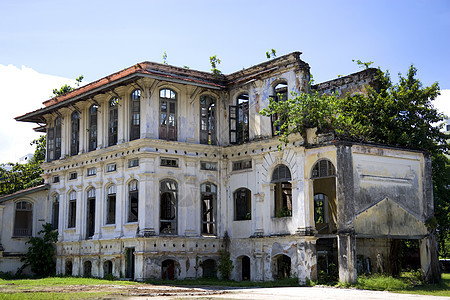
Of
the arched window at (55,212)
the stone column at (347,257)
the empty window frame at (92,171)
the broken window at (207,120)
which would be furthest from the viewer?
the arched window at (55,212)

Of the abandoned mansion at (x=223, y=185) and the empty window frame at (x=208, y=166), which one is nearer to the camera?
the abandoned mansion at (x=223, y=185)

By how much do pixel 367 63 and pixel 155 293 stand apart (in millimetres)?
15276

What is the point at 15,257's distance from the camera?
32219 millimetres

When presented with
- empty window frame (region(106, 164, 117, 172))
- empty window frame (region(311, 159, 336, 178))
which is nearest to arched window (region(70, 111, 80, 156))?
empty window frame (region(106, 164, 117, 172))

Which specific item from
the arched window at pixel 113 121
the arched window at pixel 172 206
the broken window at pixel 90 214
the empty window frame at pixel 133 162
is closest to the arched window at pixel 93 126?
the arched window at pixel 113 121

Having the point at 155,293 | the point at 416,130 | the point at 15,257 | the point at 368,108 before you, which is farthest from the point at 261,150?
the point at 15,257

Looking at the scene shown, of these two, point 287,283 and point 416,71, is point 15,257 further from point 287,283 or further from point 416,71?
point 416,71

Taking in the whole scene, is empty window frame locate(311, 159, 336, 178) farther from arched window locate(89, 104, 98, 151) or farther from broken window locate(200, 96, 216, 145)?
arched window locate(89, 104, 98, 151)

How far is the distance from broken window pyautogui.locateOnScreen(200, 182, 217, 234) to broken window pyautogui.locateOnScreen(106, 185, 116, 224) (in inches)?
171

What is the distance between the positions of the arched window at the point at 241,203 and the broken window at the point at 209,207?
1.01 metres

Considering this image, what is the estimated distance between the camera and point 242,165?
92.5ft

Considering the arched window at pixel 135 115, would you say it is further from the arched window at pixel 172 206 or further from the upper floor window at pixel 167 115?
the arched window at pixel 172 206

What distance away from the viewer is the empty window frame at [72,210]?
3195 cm

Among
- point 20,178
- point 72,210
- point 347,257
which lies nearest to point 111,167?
point 72,210
